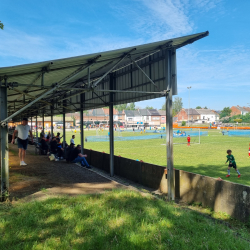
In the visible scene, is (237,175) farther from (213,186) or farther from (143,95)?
(143,95)

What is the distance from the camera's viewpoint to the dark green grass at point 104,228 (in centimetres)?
377

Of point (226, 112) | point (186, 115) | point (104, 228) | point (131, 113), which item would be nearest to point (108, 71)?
point (104, 228)

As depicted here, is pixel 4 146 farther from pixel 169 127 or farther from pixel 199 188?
pixel 199 188

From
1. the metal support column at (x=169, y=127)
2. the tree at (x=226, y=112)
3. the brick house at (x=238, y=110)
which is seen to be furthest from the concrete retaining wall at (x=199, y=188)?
the brick house at (x=238, y=110)

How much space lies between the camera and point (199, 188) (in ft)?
24.3

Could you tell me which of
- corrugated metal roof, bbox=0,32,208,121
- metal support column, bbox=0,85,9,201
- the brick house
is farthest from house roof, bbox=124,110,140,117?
metal support column, bbox=0,85,9,201

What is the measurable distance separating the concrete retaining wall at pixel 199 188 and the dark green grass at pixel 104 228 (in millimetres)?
1472

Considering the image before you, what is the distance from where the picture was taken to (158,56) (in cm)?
886

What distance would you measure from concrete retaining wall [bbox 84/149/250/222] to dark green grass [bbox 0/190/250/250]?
1472mm

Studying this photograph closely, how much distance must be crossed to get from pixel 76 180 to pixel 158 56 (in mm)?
5468

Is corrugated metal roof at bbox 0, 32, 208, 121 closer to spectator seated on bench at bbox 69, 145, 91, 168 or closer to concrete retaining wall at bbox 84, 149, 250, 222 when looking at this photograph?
spectator seated on bench at bbox 69, 145, 91, 168

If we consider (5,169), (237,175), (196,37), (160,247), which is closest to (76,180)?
(5,169)

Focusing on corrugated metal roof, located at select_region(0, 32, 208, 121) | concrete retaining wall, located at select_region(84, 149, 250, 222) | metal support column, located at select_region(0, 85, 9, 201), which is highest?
corrugated metal roof, located at select_region(0, 32, 208, 121)

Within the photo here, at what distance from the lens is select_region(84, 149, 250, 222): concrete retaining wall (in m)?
6.05
